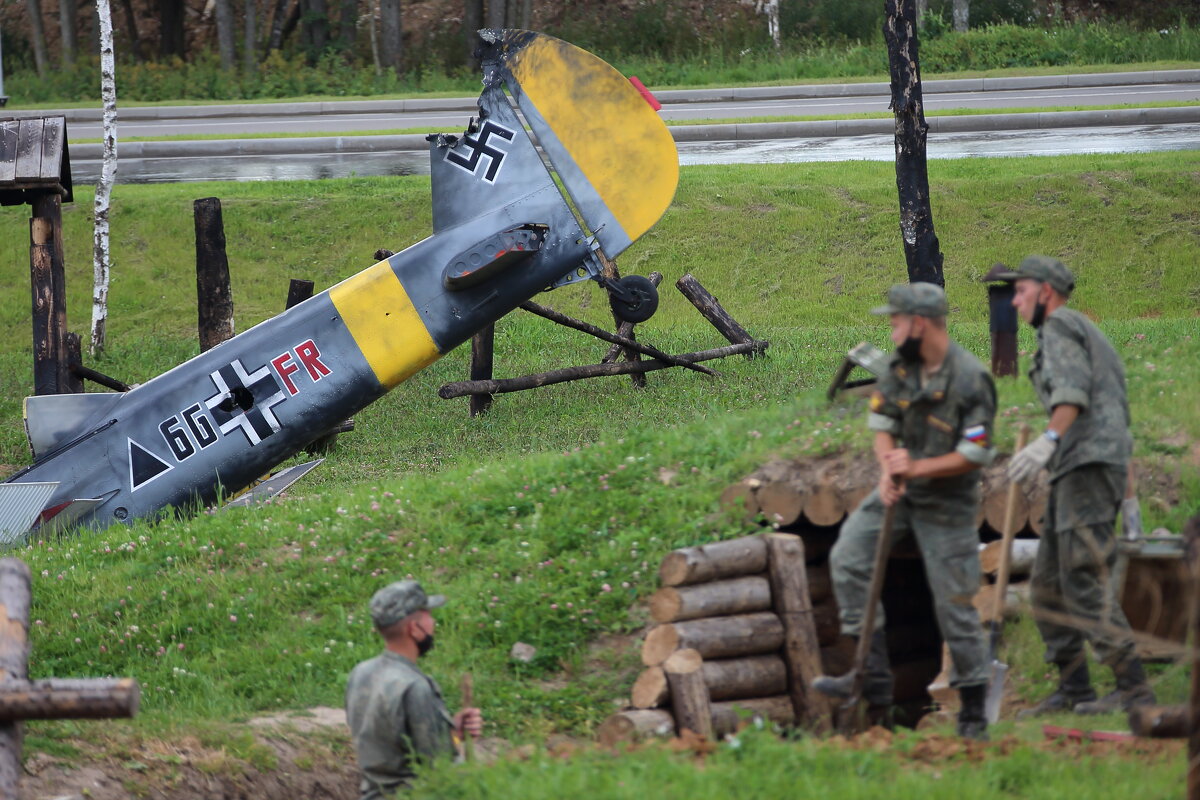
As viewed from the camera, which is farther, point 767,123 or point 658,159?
point 767,123

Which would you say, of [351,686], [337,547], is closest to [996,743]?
[351,686]

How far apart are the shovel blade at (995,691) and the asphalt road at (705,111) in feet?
67.6

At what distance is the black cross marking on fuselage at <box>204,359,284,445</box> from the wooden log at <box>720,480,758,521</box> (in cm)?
465

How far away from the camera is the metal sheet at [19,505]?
10.9 m

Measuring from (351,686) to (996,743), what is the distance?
2.97 m

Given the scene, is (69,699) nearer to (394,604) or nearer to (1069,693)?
(394,604)

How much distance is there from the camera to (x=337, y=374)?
38.0ft

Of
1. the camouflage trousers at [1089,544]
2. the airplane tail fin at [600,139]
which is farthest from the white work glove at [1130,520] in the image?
the airplane tail fin at [600,139]

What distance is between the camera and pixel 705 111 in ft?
93.9

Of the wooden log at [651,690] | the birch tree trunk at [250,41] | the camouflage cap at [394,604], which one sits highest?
the birch tree trunk at [250,41]

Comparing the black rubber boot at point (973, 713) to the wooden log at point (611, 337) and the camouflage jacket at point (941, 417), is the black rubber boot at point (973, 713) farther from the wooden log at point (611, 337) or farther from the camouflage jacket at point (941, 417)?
the wooden log at point (611, 337)

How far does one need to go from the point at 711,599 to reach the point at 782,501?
90cm

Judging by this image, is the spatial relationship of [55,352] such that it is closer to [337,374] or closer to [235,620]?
[337,374]

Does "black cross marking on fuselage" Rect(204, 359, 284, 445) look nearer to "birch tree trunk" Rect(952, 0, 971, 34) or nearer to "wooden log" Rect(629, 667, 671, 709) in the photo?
"wooden log" Rect(629, 667, 671, 709)
